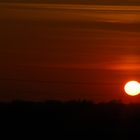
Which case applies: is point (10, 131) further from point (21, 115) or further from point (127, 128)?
point (127, 128)

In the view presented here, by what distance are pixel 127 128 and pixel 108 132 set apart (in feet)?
0.85

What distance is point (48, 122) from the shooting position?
19.7 metres

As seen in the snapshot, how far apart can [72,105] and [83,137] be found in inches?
23.1

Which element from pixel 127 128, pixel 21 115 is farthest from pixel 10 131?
pixel 127 128

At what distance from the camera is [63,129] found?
19.6 meters

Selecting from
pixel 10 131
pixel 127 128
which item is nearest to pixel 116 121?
pixel 127 128

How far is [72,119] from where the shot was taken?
19.8 meters

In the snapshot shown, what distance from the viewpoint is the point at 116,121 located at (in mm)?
19688

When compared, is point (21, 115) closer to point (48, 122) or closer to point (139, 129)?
point (48, 122)

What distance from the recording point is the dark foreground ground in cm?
1953

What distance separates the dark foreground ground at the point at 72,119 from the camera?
19531mm

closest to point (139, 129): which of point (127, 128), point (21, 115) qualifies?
point (127, 128)

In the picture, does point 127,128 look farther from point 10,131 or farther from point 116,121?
point 10,131

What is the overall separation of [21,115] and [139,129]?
1547mm
